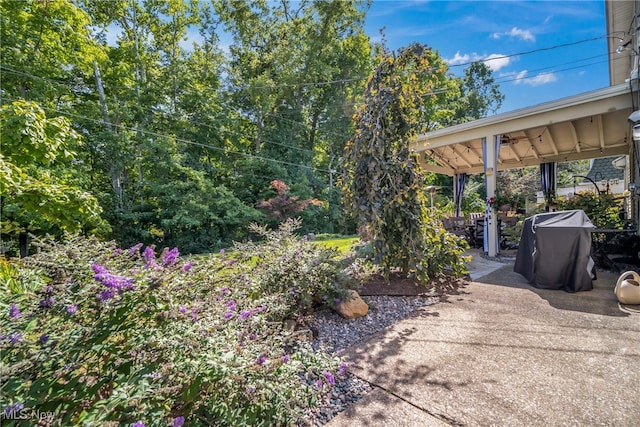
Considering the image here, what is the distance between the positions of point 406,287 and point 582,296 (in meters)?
2.20

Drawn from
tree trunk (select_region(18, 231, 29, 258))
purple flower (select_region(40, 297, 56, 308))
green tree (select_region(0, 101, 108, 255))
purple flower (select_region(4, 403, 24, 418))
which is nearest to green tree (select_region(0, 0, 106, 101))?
tree trunk (select_region(18, 231, 29, 258))

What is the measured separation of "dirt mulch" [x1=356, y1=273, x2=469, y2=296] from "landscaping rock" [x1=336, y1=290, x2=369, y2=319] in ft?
2.10

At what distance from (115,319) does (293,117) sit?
15416mm

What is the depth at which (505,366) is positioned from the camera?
2141mm

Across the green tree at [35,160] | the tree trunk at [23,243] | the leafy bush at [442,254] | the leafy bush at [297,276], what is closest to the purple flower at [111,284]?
the leafy bush at [297,276]

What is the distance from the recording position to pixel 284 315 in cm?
265

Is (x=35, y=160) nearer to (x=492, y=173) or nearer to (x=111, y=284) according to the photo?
(x=111, y=284)

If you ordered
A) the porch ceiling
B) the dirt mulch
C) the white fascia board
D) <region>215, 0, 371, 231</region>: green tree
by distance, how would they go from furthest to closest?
<region>215, 0, 371, 231</region>: green tree
the porch ceiling
the white fascia board
the dirt mulch

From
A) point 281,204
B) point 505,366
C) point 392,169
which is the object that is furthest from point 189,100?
point 505,366

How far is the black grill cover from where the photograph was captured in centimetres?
389

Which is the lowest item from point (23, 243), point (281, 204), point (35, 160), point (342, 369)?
point (342, 369)

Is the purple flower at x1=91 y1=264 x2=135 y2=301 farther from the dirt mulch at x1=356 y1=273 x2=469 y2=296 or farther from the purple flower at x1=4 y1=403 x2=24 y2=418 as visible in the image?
the dirt mulch at x1=356 y1=273 x2=469 y2=296

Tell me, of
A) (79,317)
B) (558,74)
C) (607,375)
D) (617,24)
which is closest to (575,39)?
(617,24)

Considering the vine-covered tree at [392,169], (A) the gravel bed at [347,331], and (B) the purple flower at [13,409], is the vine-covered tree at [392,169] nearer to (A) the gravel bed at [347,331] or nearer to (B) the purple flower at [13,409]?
(A) the gravel bed at [347,331]
